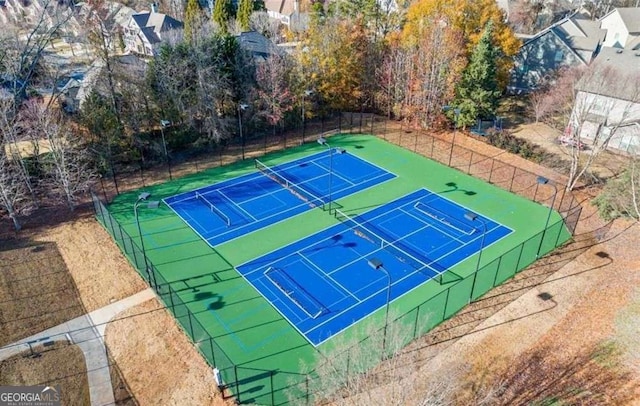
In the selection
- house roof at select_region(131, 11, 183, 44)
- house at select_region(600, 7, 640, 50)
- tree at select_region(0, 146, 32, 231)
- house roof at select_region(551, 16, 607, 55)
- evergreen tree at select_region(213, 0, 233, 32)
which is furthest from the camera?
house roof at select_region(131, 11, 183, 44)

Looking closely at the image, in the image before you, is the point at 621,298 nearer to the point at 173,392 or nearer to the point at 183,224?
the point at 173,392

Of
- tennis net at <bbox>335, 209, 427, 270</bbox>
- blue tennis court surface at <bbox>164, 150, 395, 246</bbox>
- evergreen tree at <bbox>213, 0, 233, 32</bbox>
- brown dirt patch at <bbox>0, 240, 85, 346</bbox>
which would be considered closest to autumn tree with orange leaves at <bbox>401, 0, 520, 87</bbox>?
blue tennis court surface at <bbox>164, 150, 395, 246</bbox>

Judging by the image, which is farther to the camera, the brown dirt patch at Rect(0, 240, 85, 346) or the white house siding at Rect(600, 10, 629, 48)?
the white house siding at Rect(600, 10, 629, 48)

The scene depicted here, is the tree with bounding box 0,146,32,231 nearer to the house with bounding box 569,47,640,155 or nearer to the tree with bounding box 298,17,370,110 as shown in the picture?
the tree with bounding box 298,17,370,110

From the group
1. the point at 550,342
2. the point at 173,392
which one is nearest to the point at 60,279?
the point at 173,392

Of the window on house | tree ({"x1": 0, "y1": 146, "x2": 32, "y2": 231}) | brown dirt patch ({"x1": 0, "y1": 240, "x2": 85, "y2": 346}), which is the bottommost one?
brown dirt patch ({"x1": 0, "y1": 240, "x2": 85, "y2": 346})

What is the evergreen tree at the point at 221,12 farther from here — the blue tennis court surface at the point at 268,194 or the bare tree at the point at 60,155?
the bare tree at the point at 60,155

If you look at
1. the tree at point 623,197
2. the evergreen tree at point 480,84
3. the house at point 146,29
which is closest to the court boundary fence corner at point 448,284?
the tree at point 623,197
